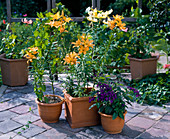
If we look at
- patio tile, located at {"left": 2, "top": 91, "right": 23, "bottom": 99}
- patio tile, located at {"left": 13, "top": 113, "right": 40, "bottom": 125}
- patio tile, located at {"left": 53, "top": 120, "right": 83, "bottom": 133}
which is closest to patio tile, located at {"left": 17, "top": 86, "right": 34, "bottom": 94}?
patio tile, located at {"left": 2, "top": 91, "right": 23, "bottom": 99}

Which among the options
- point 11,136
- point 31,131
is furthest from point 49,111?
point 11,136

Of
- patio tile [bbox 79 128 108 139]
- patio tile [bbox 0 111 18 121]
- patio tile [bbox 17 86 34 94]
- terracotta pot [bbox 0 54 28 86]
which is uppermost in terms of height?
terracotta pot [bbox 0 54 28 86]

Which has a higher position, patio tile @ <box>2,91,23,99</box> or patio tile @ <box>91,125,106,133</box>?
patio tile @ <box>2,91,23,99</box>

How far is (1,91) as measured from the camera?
4.03 metres

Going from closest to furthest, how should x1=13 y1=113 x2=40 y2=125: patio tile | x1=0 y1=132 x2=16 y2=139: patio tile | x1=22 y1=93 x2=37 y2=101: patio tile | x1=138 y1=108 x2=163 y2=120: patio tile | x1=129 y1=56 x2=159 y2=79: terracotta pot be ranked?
x1=0 y1=132 x2=16 y2=139: patio tile
x1=13 y1=113 x2=40 y2=125: patio tile
x1=138 y1=108 x2=163 y2=120: patio tile
x1=22 y1=93 x2=37 y2=101: patio tile
x1=129 y1=56 x2=159 y2=79: terracotta pot

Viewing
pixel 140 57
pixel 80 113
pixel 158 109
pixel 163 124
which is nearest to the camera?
pixel 80 113

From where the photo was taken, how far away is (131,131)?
9.05ft

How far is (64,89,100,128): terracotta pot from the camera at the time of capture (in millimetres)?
2764

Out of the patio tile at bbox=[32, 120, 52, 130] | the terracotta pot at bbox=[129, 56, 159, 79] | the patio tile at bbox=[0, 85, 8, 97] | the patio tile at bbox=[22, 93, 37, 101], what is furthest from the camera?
the terracotta pot at bbox=[129, 56, 159, 79]

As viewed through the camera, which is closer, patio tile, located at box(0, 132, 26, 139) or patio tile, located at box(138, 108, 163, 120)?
patio tile, located at box(0, 132, 26, 139)

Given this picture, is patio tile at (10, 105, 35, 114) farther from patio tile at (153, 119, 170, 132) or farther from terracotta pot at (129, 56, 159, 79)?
terracotta pot at (129, 56, 159, 79)

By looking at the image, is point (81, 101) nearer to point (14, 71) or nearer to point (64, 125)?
point (64, 125)

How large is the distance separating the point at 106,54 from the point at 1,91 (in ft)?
6.58

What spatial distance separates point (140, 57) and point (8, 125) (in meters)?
2.69
